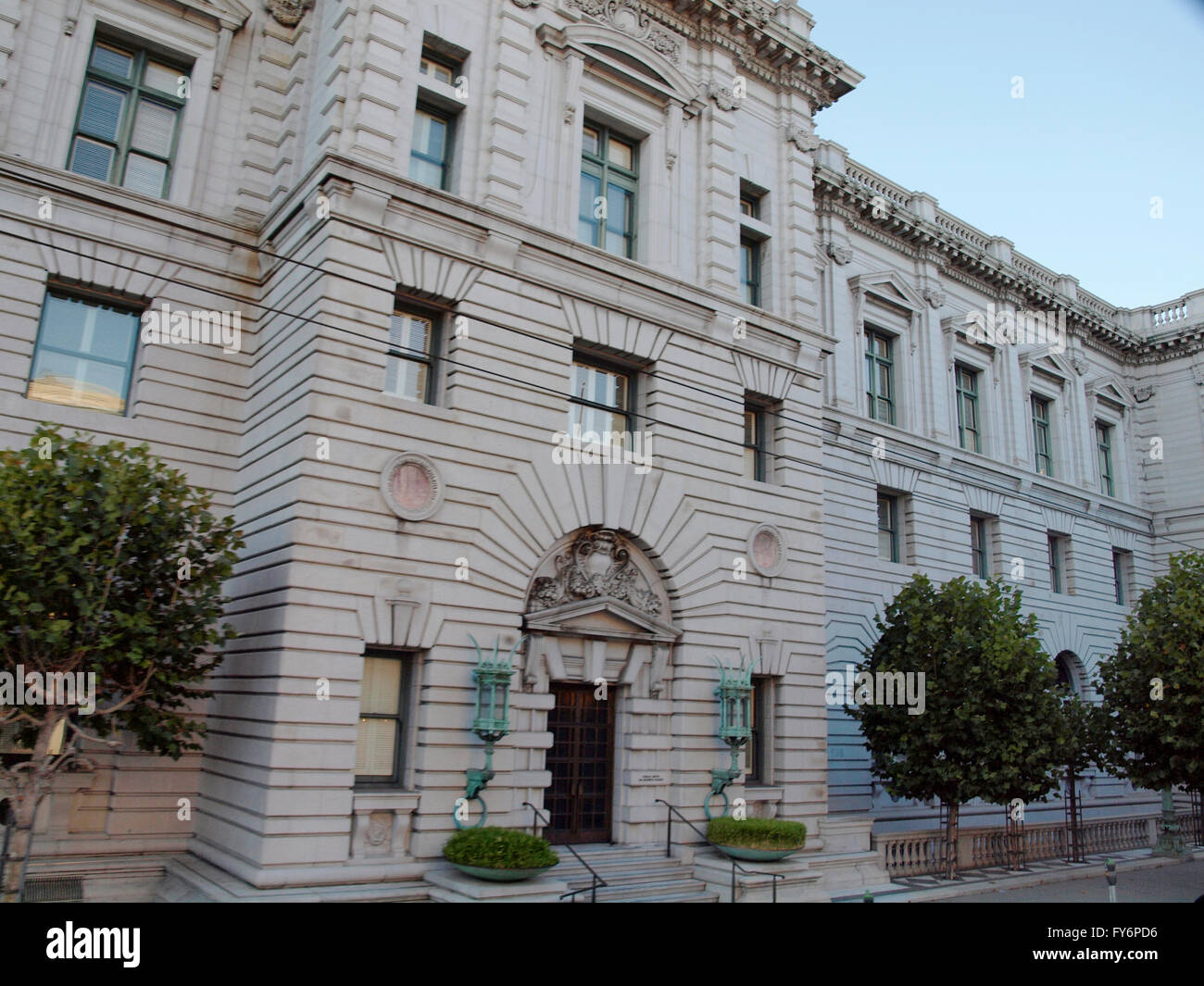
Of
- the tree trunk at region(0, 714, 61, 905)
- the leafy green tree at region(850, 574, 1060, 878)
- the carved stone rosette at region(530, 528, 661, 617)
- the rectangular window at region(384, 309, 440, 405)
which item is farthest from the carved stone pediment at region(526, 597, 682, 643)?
the tree trunk at region(0, 714, 61, 905)

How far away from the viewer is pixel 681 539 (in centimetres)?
1984

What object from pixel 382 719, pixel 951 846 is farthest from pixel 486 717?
pixel 951 846

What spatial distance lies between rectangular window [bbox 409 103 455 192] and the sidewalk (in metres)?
16.0

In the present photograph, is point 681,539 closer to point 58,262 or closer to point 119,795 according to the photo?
point 119,795

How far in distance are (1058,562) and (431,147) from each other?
28493 mm

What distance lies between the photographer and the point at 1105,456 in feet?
133

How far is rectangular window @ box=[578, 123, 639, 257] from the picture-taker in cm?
2075

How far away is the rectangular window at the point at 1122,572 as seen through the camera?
3900 cm

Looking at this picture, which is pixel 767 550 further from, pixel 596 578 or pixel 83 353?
pixel 83 353

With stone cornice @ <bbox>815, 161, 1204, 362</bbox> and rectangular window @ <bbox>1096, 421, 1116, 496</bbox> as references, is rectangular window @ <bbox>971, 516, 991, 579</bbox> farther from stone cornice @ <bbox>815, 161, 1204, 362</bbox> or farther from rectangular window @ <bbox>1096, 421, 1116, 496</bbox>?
rectangular window @ <bbox>1096, 421, 1116, 496</bbox>

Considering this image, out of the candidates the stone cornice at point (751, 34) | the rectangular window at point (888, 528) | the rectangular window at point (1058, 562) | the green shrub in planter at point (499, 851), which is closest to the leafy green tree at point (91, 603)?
the green shrub in planter at point (499, 851)

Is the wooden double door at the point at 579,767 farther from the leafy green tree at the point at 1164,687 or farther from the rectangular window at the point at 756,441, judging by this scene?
the leafy green tree at the point at 1164,687

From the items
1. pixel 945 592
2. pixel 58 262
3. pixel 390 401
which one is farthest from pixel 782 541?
pixel 58 262

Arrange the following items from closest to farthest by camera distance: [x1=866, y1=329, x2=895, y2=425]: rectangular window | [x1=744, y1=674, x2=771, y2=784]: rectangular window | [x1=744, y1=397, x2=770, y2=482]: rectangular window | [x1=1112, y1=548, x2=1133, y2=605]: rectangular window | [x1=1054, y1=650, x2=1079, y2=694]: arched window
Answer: [x1=744, y1=674, x2=771, y2=784]: rectangular window → [x1=744, y1=397, x2=770, y2=482]: rectangular window → [x1=866, y1=329, x2=895, y2=425]: rectangular window → [x1=1054, y1=650, x2=1079, y2=694]: arched window → [x1=1112, y1=548, x2=1133, y2=605]: rectangular window
